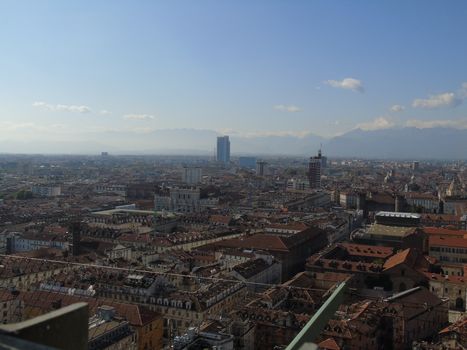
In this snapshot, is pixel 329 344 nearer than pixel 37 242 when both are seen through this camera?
Yes

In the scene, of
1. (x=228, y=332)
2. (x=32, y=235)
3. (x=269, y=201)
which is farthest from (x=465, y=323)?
(x=269, y=201)

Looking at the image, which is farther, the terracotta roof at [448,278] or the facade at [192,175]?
the facade at [192,175]

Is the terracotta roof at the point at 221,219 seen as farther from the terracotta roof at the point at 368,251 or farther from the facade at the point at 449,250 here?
the facade at the point at 449,250

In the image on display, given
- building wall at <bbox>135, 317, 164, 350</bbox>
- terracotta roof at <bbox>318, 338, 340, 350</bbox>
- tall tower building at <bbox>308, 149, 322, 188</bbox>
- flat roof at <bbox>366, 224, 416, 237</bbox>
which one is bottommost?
building wall at <bbox>135, 317, 164, 350</bbox>

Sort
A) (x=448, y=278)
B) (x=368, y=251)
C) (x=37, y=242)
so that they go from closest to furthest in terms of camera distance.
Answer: (x=448, y=278) → (x=368, y=251) → (x=37, y=242)

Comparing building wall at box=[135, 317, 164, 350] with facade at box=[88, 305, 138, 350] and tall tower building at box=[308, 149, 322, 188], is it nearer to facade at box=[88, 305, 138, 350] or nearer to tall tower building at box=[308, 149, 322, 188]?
facade at box=[88, 305, 138, 350]

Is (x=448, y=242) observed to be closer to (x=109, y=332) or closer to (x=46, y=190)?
(x=109, y=332)

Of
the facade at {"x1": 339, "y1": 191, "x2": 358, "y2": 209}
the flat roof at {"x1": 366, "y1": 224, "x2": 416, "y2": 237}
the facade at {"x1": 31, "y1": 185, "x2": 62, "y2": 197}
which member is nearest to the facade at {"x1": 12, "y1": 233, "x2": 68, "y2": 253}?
the flat roof at {"x1": 366, "y1": 224, "x2": 416, "y2": 237}

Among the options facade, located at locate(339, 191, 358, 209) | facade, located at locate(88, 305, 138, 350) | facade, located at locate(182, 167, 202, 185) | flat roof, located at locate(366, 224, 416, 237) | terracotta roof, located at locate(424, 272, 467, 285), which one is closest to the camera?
facade, located at locate(88, 305, 138, 350)

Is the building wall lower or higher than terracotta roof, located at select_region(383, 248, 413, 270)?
lower

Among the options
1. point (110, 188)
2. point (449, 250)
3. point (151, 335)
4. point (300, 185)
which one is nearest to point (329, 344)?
point (151, 335)

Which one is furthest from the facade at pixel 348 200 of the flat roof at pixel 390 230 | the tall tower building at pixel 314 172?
the flat roof at pixel 390 230
